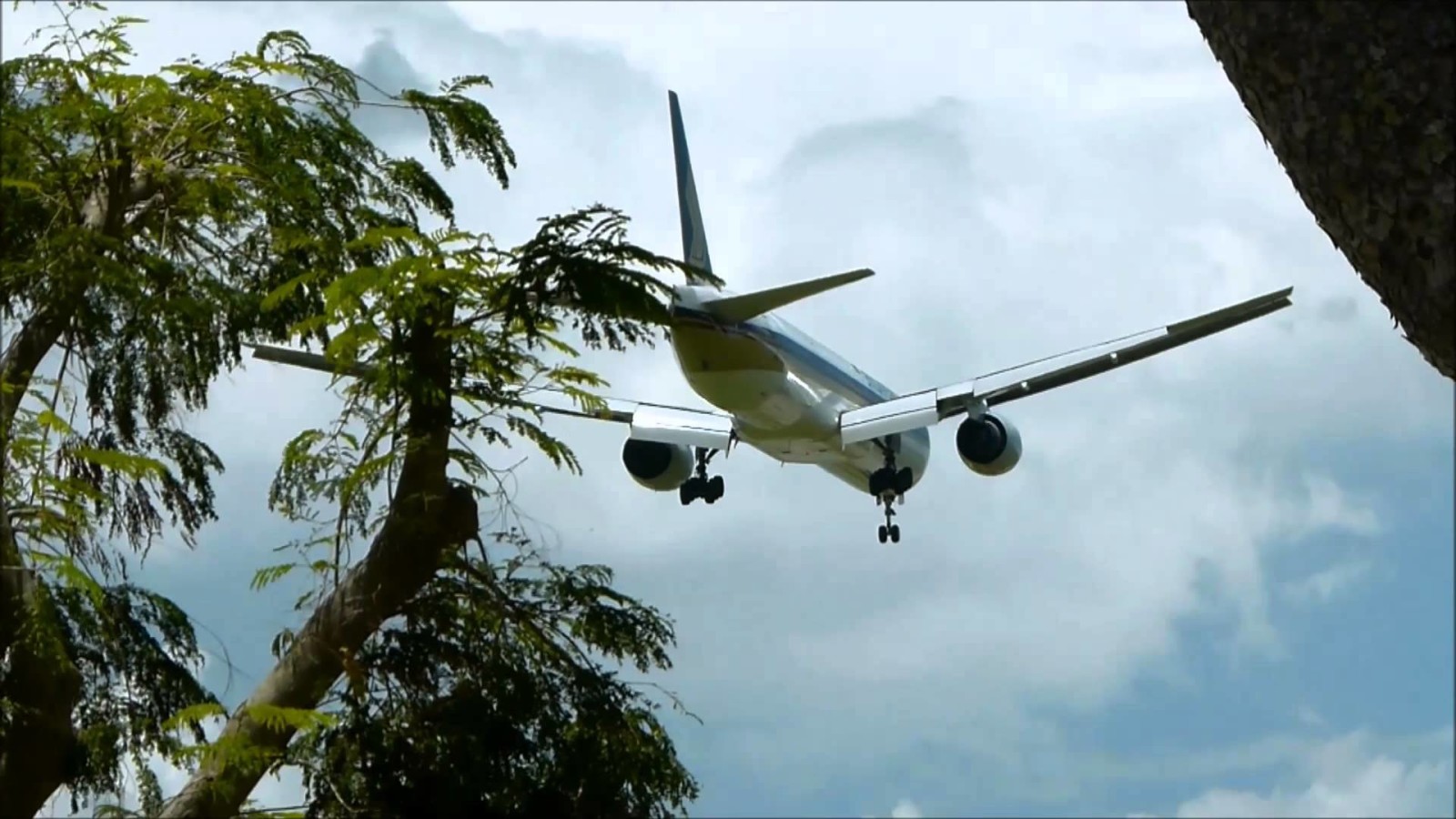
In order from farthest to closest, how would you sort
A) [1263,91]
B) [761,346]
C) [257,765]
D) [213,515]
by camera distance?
[761,346], [213,515], [257,765], [1263,91]

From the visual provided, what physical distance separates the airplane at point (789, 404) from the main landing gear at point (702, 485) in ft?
0.05

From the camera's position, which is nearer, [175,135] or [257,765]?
[257,765]

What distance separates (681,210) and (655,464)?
4351mm

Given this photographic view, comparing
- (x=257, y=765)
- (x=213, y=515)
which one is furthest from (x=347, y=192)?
(x=257, y=765)

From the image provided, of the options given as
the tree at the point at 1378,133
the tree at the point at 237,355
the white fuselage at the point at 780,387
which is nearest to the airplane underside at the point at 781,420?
the white fuselage at the point at 780,387

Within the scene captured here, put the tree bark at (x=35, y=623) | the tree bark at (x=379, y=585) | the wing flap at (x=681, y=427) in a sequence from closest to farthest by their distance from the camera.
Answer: the tree bark at (x=35, y=623) → the tree bark at (x=379, y=585) → the wing flap at (x=681, y=427)

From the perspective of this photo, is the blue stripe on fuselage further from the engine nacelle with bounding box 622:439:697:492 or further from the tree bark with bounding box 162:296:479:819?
the tree bark with bounding box 162:296:479:819

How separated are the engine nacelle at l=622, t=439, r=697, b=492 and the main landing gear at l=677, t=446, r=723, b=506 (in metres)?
0.20

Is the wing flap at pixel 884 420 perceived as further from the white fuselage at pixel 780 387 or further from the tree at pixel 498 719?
the tree at pixel 498 719

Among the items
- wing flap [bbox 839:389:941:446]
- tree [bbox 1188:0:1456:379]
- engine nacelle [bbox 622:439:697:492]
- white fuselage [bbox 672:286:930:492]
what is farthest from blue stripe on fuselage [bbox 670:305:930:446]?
tree [bbox 1188:0:1456:379]

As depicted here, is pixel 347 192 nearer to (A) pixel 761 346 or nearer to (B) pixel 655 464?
(A) pixel 761 346

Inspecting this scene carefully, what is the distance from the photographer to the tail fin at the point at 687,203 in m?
32.5

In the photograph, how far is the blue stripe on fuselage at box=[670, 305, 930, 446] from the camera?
2983cm

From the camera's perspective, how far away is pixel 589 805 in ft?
48.2
